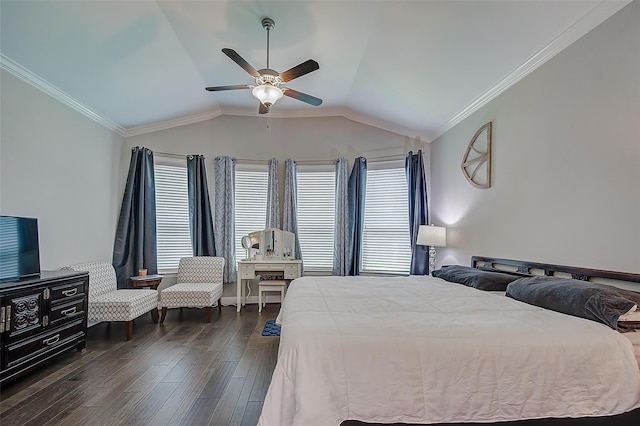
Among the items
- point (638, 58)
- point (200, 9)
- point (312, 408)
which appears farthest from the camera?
point (200, 9)

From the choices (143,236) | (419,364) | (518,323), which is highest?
(143,236)

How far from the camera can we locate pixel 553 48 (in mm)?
2584

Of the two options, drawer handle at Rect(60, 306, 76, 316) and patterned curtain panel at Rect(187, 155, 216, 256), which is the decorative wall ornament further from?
drawer handle at Rect(60, 306, 76, 316)

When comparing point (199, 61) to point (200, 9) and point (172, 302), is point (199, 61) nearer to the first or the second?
point (200, 9)

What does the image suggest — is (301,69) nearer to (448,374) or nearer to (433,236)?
(448,374)

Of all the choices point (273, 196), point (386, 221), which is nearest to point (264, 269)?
point (273, 196)

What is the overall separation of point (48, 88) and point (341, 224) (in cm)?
407

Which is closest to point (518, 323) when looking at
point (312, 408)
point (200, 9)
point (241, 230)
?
point (312, 408)

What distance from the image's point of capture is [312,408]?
1388 millimetres

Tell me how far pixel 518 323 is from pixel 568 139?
168cm

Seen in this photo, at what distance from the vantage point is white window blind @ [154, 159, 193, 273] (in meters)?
5.01

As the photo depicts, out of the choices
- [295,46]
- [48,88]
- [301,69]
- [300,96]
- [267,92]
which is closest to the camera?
[301,69]

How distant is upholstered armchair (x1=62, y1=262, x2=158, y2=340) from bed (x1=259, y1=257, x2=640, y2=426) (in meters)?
2.83

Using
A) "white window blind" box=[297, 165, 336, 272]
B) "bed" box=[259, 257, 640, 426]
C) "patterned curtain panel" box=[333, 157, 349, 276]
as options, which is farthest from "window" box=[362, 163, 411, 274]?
"bed" box=[259, 257, 640, 426]
